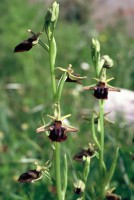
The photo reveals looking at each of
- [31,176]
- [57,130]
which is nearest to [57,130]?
A: [57,130]

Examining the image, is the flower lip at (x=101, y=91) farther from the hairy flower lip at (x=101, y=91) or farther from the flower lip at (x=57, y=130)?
the flower lip at (x=57, y=130)

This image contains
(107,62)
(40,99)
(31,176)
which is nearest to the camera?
(31,176)

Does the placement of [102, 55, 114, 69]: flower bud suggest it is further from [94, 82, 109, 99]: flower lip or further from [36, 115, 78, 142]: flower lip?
[36, 115, 78, 142]: flower lip

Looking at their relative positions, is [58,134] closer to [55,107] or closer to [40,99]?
[55,107]

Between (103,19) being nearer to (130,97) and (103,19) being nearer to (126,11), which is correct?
(126,11)

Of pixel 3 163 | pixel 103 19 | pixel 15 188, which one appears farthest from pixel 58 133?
pixel 103 19

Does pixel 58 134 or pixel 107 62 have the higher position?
pixel 107 62

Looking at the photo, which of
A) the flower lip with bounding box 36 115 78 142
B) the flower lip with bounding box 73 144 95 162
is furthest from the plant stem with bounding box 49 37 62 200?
the flower lip with bounding box 73 144 95 162

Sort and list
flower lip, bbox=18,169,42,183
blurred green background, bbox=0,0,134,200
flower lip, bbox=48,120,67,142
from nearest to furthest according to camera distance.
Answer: flower lip, bbox=48,120,67,142 → flower lip, bbox=18,169,42,183 → blurred green background, bbox=0,0,134,200

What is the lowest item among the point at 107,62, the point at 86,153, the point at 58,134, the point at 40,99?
the point at 40,99

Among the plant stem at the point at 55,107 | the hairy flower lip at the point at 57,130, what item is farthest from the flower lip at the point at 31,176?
the hairy flower lip at the point at 57,130

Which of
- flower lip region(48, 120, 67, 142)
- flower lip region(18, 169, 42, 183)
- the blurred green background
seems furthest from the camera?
the blurred green background
